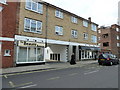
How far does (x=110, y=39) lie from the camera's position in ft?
133

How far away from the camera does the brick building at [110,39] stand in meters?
40.6

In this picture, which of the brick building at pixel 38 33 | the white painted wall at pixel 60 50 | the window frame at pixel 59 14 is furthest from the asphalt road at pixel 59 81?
the window frame at pixel 59 14

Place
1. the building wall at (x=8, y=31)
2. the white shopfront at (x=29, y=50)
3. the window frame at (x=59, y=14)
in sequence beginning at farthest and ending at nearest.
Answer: the window frame at (x=59, y=14)
the white shopfront at (x=29, y=50)
the building wall at (x=8, y=31)

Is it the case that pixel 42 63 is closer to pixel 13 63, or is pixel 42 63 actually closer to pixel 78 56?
pixel 13 63

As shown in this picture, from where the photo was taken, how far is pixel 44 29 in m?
17.0

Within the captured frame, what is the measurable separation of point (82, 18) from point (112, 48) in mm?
22112

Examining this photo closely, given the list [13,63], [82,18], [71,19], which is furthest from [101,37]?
[13,63]

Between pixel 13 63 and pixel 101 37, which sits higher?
pixel 101 37

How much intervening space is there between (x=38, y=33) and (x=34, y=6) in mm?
3766

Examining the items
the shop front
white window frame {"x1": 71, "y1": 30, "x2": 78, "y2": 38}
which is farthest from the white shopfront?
the shop front

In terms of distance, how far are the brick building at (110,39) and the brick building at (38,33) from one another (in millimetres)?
19601

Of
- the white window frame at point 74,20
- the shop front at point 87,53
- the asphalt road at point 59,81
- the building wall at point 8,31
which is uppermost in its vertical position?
the white window frame at point 74,20

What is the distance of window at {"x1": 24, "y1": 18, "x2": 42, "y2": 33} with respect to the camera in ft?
49.5

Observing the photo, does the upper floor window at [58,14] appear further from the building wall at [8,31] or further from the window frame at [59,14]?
the building wall at [8,31]
